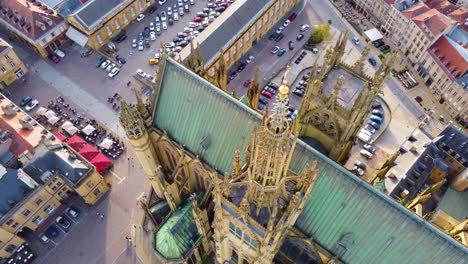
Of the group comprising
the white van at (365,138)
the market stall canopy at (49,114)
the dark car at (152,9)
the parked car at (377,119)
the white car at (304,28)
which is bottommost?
the market stall canopy at (49,114)

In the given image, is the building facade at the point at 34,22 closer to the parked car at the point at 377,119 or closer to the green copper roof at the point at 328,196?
the green copper roof at the point at 328,196

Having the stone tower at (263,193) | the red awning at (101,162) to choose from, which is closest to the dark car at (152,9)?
the red awning at (101,162)

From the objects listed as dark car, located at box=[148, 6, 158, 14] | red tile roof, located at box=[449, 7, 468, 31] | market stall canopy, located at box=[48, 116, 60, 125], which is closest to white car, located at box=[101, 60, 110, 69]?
market stall canopy, located at box=[48, 116, 60, 125]

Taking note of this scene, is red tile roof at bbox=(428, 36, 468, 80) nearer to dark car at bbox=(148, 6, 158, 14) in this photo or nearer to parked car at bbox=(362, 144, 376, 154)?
parked car at bbox=(362, 144, 376, 154)

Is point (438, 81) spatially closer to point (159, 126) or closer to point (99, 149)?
point (159, 126)

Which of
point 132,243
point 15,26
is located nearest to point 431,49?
point 132,243
